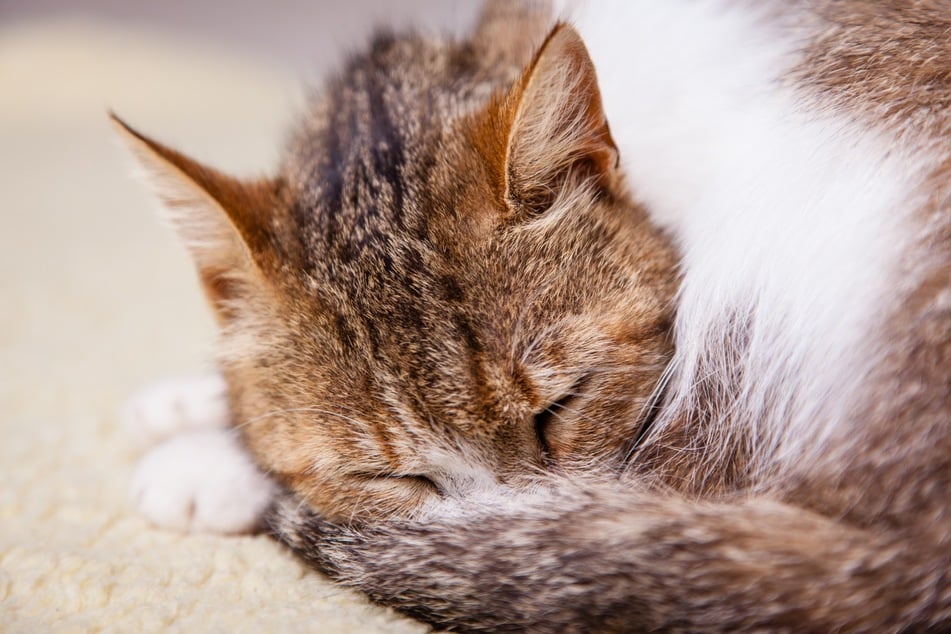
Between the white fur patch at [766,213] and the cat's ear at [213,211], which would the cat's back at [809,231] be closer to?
the white fur patch at [766,213]

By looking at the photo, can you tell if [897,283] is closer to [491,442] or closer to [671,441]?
[671,441]

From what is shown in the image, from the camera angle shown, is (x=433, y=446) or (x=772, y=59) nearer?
(x=433, y=446)

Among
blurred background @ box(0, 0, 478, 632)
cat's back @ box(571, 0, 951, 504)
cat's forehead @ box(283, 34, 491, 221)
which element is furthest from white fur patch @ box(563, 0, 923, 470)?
blurred background @ box(0, 0, 478, 632)

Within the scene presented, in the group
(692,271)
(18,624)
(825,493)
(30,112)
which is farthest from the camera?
(30,112)

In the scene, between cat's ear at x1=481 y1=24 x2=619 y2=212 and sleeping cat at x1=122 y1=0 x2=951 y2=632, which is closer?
sleeping cat at x1=122 y1=0 x2=951 y2=632

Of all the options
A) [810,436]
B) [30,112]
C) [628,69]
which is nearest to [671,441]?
[810,436]

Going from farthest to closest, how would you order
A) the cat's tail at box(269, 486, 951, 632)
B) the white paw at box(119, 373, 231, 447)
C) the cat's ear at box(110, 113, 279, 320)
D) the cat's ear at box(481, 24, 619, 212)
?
the white paw at box(119, 373, 231, 447), the cat's ear at box(110, 113, 279, 320), the cat's ear at box(481, 24, 619, 212), the cat's tail at box(269, 486, 951, 632)

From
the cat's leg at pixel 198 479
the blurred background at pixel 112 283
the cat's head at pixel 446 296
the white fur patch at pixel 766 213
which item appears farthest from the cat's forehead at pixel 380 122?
the cat's leg at pixel 198 479

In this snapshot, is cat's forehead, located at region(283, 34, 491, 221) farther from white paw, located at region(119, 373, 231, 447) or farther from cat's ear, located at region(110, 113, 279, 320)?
white paw, located at region(119, 373, 231, 447)
